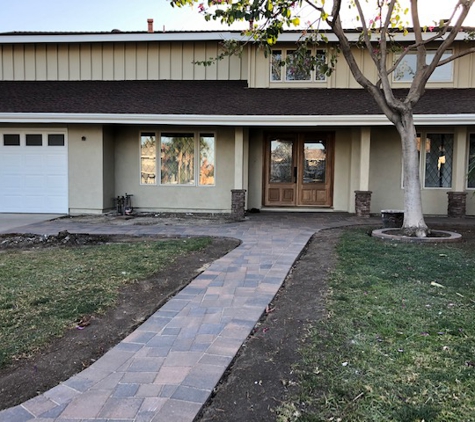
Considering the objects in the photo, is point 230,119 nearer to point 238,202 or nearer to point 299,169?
point 238,202

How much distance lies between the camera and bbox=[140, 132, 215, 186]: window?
1230cm

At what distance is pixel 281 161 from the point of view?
1288 centimetres

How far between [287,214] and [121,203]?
475 centimetres

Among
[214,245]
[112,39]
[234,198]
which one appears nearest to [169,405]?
[214,245]

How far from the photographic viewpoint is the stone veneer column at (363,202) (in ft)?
36.3

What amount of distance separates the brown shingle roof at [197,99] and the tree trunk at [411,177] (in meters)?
2.55

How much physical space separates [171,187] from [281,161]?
3436 mm

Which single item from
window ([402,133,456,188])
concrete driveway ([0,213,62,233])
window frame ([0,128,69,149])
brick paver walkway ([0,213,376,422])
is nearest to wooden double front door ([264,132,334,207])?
window ([402,133,456,188])

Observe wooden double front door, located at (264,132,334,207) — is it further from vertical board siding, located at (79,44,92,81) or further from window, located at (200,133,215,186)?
vertical board siding, located at (79,44,92,81)

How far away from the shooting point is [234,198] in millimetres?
11172

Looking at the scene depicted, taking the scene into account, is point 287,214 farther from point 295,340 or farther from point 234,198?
point 295,340

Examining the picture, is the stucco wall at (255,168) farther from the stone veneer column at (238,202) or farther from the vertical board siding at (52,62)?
the vertical board siding at (52,62)

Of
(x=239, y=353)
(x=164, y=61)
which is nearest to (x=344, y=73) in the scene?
(x=164, y=61)

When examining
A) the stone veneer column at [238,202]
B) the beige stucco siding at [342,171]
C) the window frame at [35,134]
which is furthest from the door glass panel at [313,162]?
the window frame at [35,134]
